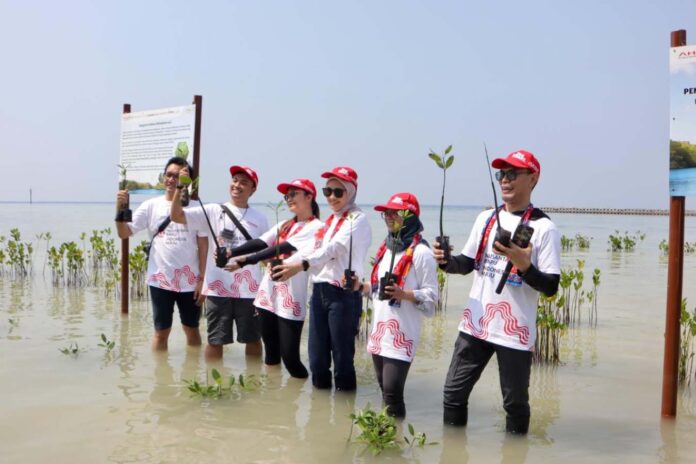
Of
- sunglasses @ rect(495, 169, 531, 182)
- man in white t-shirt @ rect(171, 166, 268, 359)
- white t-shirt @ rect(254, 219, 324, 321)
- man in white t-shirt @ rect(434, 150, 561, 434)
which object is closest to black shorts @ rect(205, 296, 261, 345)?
man in white t-shirt @ rect(171, 166, 268, 359)

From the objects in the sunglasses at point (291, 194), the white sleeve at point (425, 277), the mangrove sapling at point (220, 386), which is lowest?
the mangrove sapling at point (220, 386)

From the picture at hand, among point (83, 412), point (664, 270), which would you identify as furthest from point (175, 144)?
point (664, 270)

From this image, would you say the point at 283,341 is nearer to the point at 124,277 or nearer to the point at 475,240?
the point at 475,240

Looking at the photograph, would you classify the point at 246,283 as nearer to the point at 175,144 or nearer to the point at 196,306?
the point at 196,306

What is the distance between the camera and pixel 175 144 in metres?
7.15

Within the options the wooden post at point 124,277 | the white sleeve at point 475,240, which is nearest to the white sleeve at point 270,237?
the white sleeve at point 475,240

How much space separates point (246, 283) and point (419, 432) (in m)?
2.11

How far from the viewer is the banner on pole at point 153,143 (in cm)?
711

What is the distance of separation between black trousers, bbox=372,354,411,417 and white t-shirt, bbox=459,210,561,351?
0.53 m

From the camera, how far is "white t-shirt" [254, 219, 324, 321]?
5.02m

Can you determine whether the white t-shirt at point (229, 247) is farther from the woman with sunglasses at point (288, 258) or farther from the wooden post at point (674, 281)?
the wooden post at point (674, 281)

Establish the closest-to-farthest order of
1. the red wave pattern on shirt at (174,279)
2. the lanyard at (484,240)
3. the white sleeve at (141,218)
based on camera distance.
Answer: the lanyard at (484,240)
the red wave pattern on shirt at (174,279)
the white sleeve at (141,218)

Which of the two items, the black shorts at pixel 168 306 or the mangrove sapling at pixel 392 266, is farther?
the black shorts at pixel 168 306

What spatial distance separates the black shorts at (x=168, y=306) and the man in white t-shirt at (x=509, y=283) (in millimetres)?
2815
